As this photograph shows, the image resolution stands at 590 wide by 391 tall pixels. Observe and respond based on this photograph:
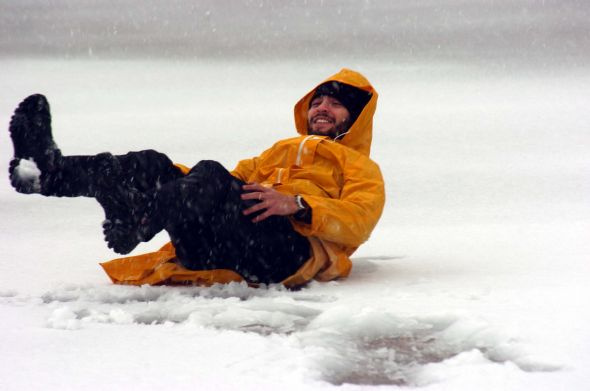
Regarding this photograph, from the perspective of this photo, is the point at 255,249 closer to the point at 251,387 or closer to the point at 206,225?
the point at 206,225

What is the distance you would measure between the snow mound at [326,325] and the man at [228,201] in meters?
0.14

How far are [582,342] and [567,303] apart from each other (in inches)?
19.6

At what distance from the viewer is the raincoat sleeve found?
295 cm

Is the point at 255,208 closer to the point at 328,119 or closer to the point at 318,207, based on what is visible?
the point at 318,207

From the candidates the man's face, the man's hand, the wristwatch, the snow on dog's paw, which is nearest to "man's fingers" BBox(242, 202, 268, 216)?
the man's hand

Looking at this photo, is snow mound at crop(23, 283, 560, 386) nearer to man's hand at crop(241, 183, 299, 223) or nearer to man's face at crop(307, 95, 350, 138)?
man's hand at crop(241, 183, 299, 223)

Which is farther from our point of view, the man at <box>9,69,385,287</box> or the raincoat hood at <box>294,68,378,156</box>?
the raincoat hood at <box>294,68,378,156</box>

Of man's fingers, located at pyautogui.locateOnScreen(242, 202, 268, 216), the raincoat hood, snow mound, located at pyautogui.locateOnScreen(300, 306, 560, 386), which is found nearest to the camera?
snow mound, located at pyautogui.locateOnScreen(300, 306, 560, 386)

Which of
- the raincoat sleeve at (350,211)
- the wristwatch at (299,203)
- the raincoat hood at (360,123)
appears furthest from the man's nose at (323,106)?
the wristwatch at (299,203)

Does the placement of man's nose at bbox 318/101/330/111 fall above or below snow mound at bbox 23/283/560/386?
above

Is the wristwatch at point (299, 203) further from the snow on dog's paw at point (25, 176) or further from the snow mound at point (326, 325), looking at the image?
the snow on dog's paw at point (25, 176)

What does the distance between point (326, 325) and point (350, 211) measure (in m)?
0.67

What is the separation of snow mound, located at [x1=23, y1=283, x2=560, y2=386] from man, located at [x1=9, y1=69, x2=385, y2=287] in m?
Answer: 0.14

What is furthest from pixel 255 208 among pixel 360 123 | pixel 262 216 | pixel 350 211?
pixel 360 123
